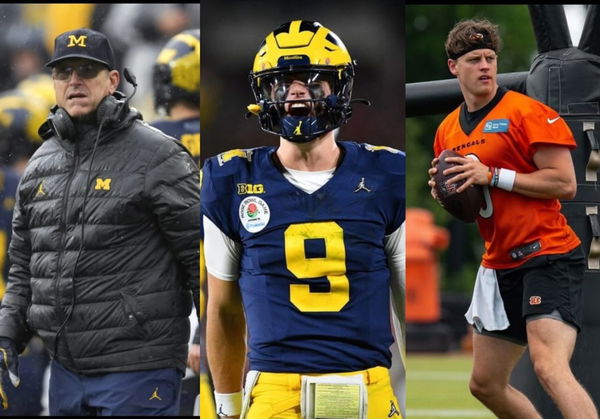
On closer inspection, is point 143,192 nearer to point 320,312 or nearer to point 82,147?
point 82,147

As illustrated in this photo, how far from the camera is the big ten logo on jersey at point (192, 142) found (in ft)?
20.5

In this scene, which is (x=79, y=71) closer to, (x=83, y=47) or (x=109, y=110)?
(x=83, y=47)

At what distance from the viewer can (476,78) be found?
558cm

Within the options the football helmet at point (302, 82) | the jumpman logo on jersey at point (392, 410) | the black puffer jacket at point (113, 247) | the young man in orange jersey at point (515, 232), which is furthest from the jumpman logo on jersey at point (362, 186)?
the black puffer jacket at point (113, 247)

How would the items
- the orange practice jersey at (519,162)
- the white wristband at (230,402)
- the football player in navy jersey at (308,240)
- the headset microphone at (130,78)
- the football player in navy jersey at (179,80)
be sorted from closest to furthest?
the football player in navy jersey at (308,240) → the white wristband at (230,402) → the orange practice jersey at (519,162) → the headset microphone at (130,78) → the football player in navy jersey at (179,80)

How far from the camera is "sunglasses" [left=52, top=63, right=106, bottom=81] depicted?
6133 mm

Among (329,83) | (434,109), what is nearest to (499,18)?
(434,109)

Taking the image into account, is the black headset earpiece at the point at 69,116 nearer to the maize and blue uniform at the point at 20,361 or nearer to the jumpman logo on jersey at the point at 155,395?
the maize and blue uniform at the point at 20,361

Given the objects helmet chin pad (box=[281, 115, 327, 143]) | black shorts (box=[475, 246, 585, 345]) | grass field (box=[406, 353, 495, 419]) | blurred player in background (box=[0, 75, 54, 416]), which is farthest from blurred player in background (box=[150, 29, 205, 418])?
grass field (box=[406, 353, 495, 419])

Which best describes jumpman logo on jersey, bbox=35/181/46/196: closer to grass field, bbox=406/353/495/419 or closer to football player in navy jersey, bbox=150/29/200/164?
football player in navy jersey, bbox=150/29/200/164

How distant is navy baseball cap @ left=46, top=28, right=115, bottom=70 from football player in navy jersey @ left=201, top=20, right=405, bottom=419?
181cm

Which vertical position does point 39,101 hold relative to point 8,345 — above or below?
above

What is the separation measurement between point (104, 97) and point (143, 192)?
0.49 m

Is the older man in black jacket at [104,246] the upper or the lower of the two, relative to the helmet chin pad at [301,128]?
lower
